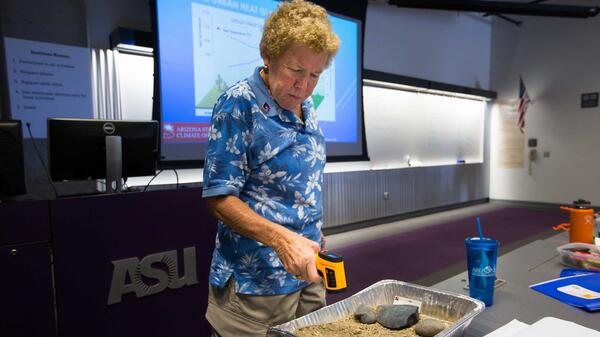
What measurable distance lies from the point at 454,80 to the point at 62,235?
18.2 ft

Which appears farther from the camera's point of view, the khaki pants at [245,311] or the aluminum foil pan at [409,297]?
the khaki pants at [245,311]

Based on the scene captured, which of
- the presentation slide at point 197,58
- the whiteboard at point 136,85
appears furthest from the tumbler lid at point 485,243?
the whiteboard at point 136,85

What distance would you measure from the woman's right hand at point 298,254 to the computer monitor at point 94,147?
1.51 metres

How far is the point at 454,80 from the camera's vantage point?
5.76 m

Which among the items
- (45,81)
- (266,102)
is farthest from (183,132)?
(266,102)

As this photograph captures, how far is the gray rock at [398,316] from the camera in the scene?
73 centimetres

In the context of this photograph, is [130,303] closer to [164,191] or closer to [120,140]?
[164,191]

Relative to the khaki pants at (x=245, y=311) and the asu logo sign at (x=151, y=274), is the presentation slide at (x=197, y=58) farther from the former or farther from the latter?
the khaki pants at (x=245, y=311)

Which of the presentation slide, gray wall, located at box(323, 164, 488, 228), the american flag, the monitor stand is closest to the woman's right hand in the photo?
the monitor stand

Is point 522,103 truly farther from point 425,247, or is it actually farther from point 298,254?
point 298,254

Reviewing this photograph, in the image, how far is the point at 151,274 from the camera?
6.09 feet

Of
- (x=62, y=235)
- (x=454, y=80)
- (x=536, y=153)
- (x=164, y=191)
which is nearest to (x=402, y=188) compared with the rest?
(x=454, y=80)

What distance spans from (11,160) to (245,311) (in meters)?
1.49

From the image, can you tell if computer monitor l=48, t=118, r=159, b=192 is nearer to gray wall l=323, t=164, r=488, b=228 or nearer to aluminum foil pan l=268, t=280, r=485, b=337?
aluminum foil pan l=268, t=280, r=485, b=337
